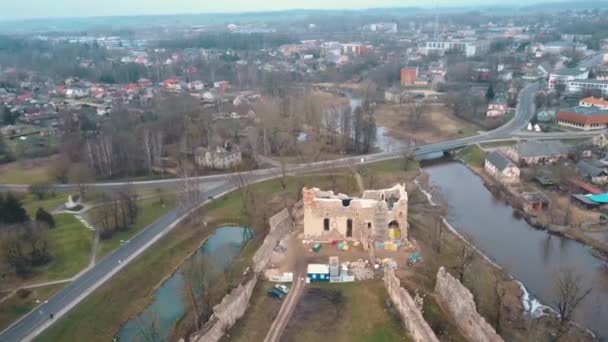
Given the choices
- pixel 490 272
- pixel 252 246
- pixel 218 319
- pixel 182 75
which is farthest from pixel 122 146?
pixel 182 75

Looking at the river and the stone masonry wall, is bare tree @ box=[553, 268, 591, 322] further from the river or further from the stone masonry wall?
the river

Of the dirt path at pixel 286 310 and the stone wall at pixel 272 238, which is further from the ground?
the stone wall at pixel 272 238

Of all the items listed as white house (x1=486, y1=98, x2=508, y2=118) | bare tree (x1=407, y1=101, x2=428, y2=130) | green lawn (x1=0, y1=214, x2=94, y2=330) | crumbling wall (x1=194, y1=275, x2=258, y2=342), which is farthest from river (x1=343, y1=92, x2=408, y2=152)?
crumbling wall (x1=194, y1=275, x2=258, y2=342)

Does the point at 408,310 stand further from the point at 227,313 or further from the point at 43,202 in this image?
the point at 43,202

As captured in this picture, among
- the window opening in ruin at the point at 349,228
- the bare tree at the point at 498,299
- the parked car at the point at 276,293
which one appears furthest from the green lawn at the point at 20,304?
the bare tree at the point at 498,299

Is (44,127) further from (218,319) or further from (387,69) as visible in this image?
(387,69)

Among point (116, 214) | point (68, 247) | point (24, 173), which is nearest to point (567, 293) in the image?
point (116, 214)

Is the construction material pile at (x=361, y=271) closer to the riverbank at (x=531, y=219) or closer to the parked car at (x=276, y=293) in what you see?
the parked car at (x=276, y=293)
